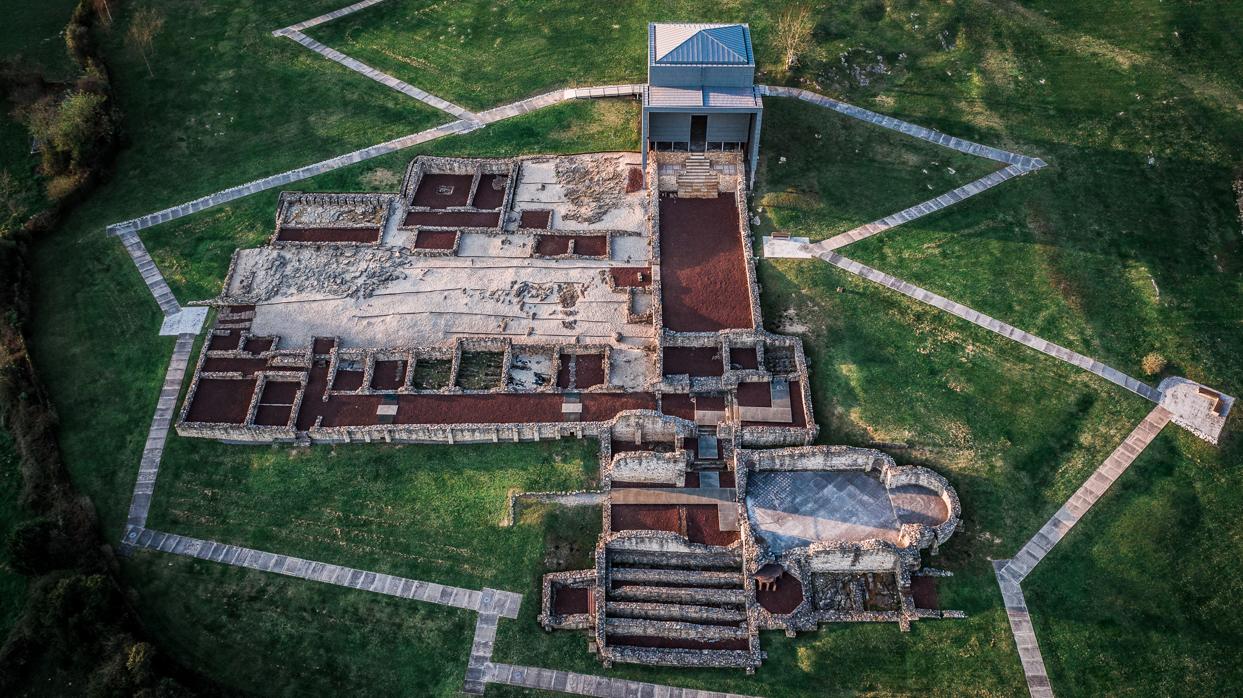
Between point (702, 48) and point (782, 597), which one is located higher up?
point (702, 48)

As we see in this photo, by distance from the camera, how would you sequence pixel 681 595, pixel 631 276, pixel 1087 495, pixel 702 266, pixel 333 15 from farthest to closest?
1. pixel 333 15
2. pixel 702 266
3. pixel 631 276
4. pixel 1087 495
5. pixel 681 595

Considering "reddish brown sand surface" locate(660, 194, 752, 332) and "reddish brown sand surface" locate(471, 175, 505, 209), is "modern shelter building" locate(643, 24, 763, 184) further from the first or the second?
"reddish brown sand surface" locate(471, 175, 505, 209)

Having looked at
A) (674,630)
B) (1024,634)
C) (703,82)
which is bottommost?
(674,630)

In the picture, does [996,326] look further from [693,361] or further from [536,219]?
[536,219]

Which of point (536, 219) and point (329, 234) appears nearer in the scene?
point (329, 234)

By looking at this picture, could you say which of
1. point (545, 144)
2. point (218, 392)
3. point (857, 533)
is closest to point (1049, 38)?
point (545, 144)

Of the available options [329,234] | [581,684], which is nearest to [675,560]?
[581,684]

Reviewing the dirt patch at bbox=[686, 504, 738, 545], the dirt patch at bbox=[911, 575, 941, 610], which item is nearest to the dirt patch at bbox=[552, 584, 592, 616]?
the dirt patch at bbox=[686, 504, 738, 545]
